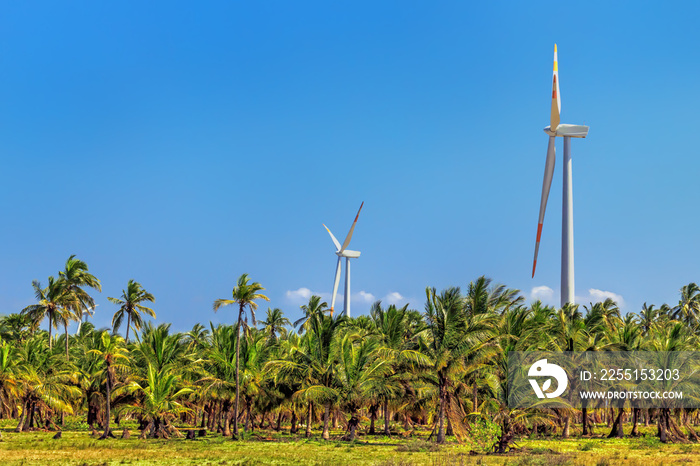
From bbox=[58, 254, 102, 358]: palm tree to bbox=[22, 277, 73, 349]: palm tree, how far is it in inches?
19.3

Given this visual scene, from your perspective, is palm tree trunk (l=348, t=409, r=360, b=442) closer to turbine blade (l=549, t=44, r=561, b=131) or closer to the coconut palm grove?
the coconut palm grove

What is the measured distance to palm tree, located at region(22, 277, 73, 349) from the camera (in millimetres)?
69062

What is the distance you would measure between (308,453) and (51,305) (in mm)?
42161

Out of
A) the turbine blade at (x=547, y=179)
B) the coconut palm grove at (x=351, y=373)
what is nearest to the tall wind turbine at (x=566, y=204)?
the turbine blade at (x=547, y=179)

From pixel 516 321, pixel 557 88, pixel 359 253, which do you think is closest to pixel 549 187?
pixel 557 88

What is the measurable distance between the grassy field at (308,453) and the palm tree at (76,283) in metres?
22.4

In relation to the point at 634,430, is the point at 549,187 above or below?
above

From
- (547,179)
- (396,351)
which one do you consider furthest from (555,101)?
(396,351)

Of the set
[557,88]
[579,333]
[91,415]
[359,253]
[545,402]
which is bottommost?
[91,415]

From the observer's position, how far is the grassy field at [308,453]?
33719mm

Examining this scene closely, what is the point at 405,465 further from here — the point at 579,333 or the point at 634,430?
the point at 634,430

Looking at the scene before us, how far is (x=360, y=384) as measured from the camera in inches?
1962

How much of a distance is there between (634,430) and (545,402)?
18468 mm

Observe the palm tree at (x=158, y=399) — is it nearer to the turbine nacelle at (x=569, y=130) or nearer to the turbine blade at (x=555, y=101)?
the turbine blade at (x=555, y=101)
